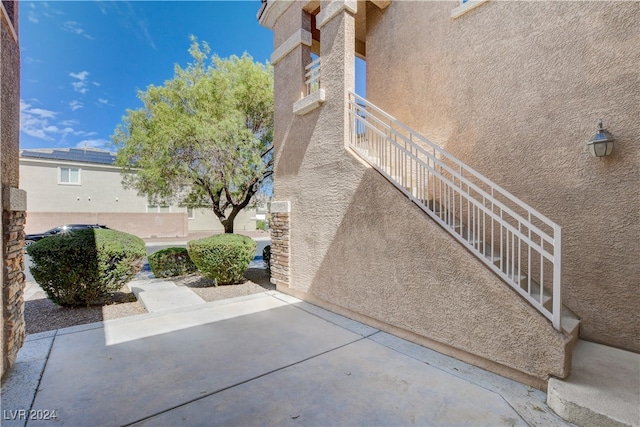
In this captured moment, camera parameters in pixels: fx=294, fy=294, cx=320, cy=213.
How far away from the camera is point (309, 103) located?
583cm

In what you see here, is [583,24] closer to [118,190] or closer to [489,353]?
[489,353]

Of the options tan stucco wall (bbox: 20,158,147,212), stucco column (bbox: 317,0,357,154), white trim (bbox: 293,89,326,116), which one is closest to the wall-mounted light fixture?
stucco column (bbox: 317,0,357,154)

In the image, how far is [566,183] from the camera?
3969 mm

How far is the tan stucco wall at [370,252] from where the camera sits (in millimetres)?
3123

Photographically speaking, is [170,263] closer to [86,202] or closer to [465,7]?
[465,7]

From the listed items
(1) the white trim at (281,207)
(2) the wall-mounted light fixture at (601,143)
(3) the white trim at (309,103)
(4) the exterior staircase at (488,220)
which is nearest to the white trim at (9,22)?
(3) the white trim at (309,103)

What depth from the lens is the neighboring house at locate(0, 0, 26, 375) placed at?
2.94 metres

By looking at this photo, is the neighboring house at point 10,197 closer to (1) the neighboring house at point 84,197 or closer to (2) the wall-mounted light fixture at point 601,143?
(2) the wall-mounted light fixture at point 601,143

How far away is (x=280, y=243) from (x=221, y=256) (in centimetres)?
161

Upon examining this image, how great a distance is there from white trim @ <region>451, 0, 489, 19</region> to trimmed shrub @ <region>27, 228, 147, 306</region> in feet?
24.7

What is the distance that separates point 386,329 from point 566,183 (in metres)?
3.20

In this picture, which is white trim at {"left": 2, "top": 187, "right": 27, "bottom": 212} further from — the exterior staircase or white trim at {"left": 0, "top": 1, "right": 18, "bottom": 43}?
the exterior staircase

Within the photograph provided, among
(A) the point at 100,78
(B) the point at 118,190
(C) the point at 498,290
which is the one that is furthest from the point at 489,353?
(B) the point at 118,190

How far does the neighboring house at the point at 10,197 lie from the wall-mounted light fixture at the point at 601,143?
21.5 feet
